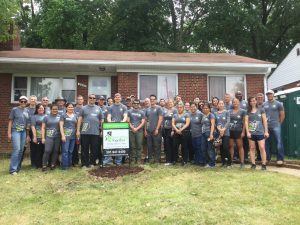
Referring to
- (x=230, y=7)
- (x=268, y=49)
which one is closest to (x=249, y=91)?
(x=230, y=7)

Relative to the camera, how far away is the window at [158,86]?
45.5 ft

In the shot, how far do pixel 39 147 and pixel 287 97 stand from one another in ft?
24.3

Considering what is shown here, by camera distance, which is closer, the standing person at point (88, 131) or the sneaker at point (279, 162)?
the standing person at point (88, 131)

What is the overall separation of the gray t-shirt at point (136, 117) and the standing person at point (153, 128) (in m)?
0.18

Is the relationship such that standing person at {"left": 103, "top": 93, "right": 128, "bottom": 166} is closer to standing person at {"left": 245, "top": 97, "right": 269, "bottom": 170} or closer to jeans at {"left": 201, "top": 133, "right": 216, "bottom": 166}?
jeans at {"left": 201, "top": 133, "right": 216, "bottom": 166}

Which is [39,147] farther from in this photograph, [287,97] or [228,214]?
[287,97]

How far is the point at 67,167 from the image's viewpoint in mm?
8898

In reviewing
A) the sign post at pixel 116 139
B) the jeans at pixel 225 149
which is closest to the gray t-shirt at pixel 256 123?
the jeans at pixel 225 149

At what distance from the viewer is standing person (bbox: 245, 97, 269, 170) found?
8.55 meters

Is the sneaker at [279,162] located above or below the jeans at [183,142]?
below

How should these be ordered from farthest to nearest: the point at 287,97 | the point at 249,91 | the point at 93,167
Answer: the point at 249,91 < the point at 287,97 < the point at 93,167

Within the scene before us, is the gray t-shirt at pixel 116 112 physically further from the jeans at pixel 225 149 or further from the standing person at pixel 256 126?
the standing person at pixel 256 126

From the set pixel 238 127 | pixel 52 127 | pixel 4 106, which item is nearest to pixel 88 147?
pixel 52 127

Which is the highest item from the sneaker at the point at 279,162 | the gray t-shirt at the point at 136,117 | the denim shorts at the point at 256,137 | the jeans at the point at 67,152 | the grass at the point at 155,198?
the gray t-shirt at the point at 136,117
